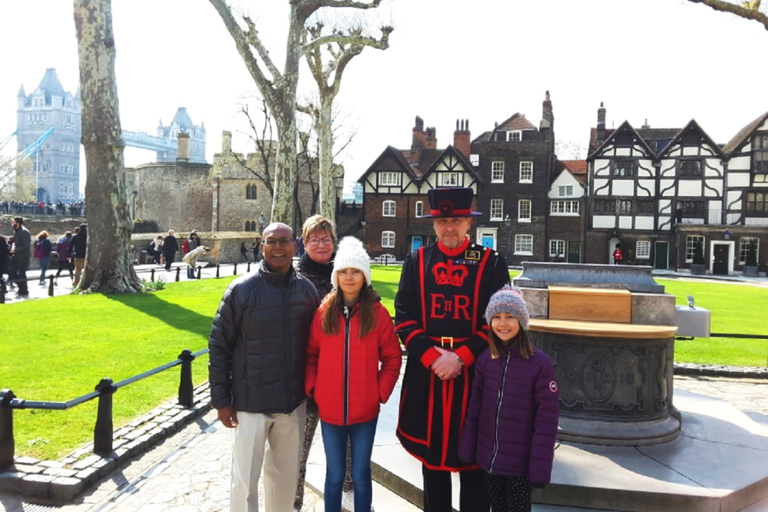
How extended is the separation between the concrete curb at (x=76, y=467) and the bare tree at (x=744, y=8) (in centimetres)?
1567

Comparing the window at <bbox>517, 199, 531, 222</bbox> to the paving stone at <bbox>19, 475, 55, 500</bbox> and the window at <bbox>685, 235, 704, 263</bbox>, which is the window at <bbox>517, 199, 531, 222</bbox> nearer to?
the window at <bbox>685, 235, 704, 263</bbox>

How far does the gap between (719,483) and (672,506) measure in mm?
532

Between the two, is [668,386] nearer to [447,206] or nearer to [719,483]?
[719,483]

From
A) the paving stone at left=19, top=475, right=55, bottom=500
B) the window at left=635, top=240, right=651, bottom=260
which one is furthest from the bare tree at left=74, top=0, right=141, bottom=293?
the window at left=635, top=240, right=651, bottom=260

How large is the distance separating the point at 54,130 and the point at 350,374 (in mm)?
154059

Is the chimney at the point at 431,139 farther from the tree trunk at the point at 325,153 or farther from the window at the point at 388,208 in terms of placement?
the tree trunk at the point at 325,153

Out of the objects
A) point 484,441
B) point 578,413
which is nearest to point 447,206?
point 484,441

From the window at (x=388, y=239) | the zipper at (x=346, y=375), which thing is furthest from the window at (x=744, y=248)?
the zipper at (x=346, y=375)

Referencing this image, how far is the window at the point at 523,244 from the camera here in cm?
4384

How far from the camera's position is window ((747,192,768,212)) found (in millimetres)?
39469

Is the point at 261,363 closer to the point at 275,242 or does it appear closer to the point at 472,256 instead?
the point at 275,242

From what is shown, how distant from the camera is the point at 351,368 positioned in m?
3.75

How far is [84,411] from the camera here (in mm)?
6797

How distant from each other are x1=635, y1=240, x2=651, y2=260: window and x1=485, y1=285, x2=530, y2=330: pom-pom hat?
41513mm
